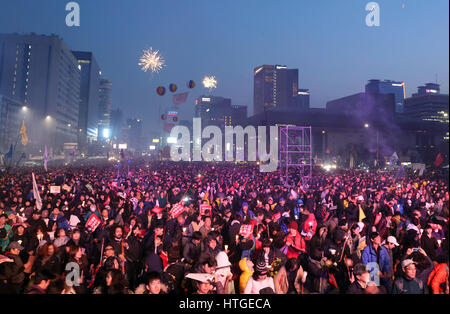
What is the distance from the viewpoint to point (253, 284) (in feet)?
16.6

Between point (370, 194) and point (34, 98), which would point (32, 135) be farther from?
point (370, 194)

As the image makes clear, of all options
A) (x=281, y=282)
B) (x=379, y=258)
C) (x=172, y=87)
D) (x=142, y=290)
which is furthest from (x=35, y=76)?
(x=379, y=258)

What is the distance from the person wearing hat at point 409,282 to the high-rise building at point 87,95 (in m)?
179

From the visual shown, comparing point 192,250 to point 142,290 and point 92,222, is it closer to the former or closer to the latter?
point 142,290

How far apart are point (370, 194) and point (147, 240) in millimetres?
12298

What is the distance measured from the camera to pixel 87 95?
17575cm

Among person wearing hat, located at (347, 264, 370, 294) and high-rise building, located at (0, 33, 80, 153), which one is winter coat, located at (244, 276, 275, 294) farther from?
high-rise building, located at (0, 33, 80, 153)

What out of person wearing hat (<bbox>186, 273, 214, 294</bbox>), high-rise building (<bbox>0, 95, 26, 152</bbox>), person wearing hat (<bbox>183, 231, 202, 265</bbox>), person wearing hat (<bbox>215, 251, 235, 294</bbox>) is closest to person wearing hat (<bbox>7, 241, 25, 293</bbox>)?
person wearing hat (<bbox>186, 273, 214, 294</bbox>)

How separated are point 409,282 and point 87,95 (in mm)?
190253

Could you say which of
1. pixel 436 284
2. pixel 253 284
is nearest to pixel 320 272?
pixel 253 284


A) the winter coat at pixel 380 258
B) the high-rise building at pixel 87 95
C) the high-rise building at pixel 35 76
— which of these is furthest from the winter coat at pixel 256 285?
the high-rise building at pixel 87 95

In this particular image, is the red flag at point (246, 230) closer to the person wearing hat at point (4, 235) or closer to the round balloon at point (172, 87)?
the person wearing hat at point (4, 235)

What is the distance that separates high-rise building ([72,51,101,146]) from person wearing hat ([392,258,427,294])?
179 meters
